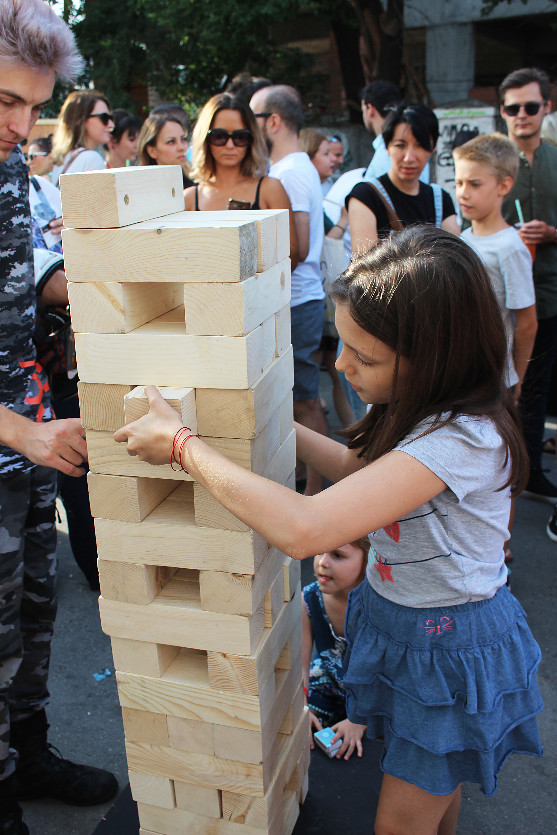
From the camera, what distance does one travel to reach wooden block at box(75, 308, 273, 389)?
4.79ft

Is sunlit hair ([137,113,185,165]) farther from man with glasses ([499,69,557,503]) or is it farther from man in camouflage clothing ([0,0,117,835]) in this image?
man in camouflage clothing ([0,0,117,835])

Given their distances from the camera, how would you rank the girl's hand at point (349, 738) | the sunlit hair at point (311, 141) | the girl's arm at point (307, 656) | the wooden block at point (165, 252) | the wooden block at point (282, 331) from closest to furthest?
the wooden block at point (165, 252), the wooden block at point (282, 331), the girl's hand at point (349, 738), the girl's arm at point (307, 656), the sunlit hair at point (311, 141)

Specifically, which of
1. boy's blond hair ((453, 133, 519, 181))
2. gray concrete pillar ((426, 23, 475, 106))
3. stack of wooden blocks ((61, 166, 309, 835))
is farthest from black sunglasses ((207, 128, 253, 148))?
gray concrete pillar ((426, 23, 475, 106))

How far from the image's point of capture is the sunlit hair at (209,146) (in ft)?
12.2

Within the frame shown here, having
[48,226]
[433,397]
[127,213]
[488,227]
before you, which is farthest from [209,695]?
[488,227]

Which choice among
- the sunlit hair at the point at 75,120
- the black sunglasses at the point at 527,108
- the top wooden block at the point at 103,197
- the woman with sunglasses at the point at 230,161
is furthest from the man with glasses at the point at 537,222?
the top wooden block at the point at 103,197

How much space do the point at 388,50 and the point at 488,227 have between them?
955cm

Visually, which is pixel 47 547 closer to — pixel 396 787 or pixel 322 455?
pixel 322 455

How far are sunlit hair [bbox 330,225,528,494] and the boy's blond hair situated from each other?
181 cm

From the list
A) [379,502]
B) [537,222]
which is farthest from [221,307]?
[537,222]

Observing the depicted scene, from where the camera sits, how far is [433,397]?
162cm

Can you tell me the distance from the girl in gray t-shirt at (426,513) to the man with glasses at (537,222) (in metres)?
2.51

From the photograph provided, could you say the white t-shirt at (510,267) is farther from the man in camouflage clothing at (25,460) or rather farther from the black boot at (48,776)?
the black boot at (48,776)

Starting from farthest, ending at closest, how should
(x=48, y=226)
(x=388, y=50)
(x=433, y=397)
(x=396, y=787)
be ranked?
(x=388, y=50) < (x=48, y=226) < (x=396, y=787) < (x=433, y=397)
